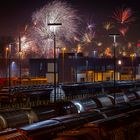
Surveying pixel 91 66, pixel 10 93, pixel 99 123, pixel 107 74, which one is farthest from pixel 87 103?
pixel 107 74

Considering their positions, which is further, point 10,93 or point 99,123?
point 10,93

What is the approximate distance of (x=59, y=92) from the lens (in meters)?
48.4

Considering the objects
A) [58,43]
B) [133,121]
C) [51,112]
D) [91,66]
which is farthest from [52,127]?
[91,66]

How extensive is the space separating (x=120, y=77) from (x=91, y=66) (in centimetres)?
871

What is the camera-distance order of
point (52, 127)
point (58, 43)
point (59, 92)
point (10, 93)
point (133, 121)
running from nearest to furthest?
1. point (52, 127)
2. point (133, 121)
3. point (10, 93)
4. point (59, 92)
5. point (58, 43)

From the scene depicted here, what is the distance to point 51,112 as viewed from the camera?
95.3ft

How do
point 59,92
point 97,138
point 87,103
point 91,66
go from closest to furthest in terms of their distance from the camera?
point 97,138, point 87,103, point 59,92, point 91,66

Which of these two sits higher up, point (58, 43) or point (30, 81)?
point (58, 43)

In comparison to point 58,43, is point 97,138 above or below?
below

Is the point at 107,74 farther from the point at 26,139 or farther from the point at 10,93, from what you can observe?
the point at 26,139

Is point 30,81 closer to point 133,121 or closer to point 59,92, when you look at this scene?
point 59,92

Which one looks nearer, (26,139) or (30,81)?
(26,139)

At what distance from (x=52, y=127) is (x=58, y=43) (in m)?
55.5

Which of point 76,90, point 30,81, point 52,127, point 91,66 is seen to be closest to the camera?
point 52,127
